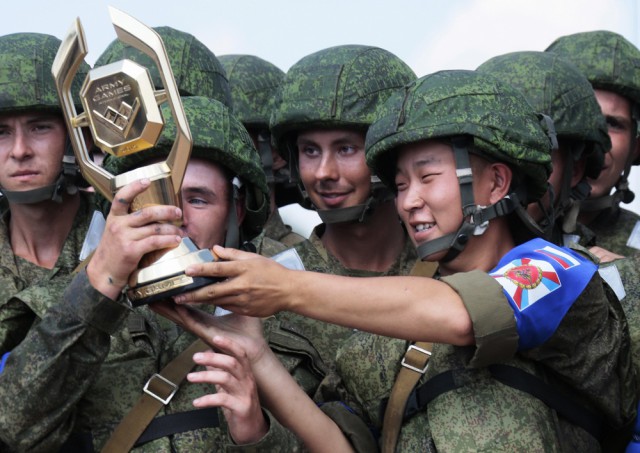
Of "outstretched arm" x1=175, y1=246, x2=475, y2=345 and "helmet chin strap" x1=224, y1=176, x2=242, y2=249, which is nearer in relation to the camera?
"outstretched arm" x1=175, y1=246, x2=475, y2=345

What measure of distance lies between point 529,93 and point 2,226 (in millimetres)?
2559

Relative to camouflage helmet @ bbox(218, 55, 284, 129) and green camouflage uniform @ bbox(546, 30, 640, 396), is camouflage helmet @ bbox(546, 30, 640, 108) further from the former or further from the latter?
camouflage helmet @ bbox(218, 55, 284, 129)

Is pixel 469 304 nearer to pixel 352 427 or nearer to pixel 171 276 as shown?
pixel 352 427

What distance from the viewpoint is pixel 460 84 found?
13.9 ft

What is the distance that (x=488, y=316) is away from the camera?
3588mm

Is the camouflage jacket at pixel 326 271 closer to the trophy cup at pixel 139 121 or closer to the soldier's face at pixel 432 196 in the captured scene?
the soldier's face at pixel 432 196

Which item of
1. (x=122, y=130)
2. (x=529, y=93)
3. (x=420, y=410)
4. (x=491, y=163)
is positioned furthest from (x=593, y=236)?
(x=122, y=130)

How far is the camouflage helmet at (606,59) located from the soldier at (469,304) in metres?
2.35

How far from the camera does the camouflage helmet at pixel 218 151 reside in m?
4.30

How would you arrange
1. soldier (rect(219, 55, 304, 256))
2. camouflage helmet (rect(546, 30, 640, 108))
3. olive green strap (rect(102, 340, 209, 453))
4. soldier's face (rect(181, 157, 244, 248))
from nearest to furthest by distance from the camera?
olive green strap (rect(102, 340, 209, 453)) < soldier's face (rect(181, 157, 244, 248)) < camouflage helmet (rect(546, 30, 640, 108)) < soldier (rect(219, 55, 304, 256))

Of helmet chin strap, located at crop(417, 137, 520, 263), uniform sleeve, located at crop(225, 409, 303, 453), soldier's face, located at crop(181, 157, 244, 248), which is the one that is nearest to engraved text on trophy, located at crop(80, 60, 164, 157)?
soldier's face, located at crop(181, 157, 244, 248)

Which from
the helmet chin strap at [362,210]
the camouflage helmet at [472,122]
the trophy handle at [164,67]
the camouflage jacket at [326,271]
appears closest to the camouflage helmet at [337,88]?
the helmet chin strap at [362,210]

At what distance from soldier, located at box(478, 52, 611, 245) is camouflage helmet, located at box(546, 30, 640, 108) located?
66cm

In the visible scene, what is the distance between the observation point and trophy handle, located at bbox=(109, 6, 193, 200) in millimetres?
3375
